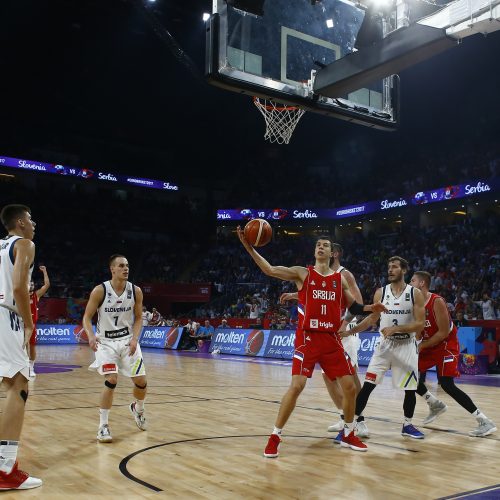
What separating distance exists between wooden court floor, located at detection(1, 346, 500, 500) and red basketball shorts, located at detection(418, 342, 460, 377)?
69 centimetres

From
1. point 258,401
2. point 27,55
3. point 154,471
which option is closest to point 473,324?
point 258,401

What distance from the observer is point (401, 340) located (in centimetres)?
618

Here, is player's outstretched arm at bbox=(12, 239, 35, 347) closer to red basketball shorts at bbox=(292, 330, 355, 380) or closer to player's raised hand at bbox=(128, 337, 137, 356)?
player's raised hand at bbox=(128, 337, 137, 356)

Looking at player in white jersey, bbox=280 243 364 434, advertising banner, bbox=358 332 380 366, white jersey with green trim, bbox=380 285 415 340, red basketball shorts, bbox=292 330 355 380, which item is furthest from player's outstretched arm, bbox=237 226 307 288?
advertising banner, bbox=358 332 380 366

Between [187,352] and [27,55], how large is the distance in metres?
17.1

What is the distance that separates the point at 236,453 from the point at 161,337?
18046 mm

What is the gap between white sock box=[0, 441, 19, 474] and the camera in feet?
12.7

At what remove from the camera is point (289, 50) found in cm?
756

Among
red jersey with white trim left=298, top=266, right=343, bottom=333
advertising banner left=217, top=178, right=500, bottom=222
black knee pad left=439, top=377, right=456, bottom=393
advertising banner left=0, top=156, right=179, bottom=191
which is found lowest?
black knee pad left=439, top=377, right=456, bottom=393

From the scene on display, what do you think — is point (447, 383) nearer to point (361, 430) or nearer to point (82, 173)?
point (361, 430)

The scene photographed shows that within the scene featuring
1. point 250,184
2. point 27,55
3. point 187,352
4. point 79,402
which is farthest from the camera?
point 250,184

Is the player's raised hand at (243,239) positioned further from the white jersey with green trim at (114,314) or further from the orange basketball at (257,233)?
the white jersey with green trim at (114,314)

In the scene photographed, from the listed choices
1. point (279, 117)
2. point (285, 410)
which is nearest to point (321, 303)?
point (285, 410)

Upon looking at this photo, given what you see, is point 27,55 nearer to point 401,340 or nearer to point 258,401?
point 258,401
